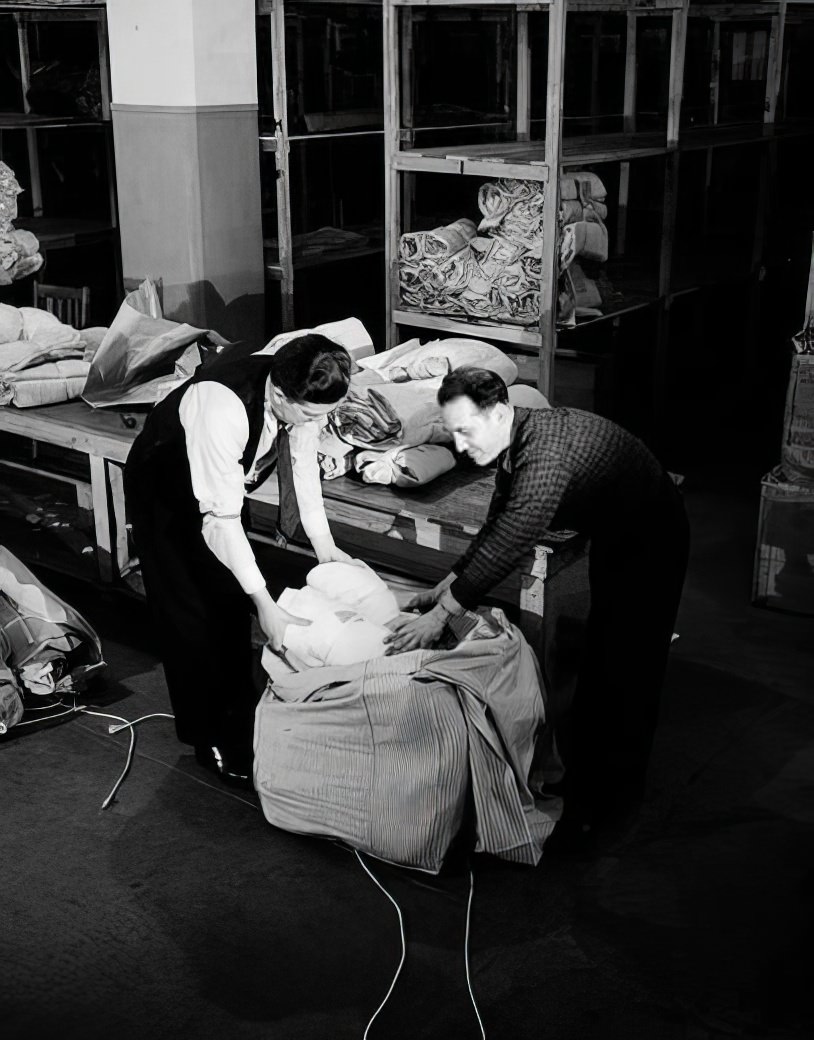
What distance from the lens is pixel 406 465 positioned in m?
4.22

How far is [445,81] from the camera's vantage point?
8547 millimetres

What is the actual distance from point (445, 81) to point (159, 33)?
3.16 metres

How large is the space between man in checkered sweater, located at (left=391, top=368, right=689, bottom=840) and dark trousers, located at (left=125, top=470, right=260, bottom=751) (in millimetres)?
618

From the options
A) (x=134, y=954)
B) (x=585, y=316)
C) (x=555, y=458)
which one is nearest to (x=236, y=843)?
(x=134, y=954)

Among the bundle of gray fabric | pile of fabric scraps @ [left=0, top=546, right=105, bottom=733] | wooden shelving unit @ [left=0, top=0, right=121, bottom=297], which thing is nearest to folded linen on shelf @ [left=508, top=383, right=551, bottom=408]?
the bundle of gray fabric

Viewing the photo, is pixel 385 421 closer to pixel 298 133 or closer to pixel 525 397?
pixel 525 397

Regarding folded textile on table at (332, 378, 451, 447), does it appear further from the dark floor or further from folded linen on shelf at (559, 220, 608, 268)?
folded linen on shelf at (559, 220, 608, 268)

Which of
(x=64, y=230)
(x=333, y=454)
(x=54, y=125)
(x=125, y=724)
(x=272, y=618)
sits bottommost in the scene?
(x=125, y=724)

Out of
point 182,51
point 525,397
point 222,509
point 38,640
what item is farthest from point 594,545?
point 182,51

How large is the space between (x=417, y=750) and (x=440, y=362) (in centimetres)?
Result: 201

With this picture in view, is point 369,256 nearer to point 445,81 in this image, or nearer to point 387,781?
point 445,81

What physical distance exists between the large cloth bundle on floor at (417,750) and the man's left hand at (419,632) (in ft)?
0.12

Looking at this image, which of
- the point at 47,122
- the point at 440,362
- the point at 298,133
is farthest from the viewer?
the point at 298,133

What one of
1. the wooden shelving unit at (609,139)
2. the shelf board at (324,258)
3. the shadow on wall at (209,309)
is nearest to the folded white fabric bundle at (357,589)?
the wooden shelving unit at (609,139)
